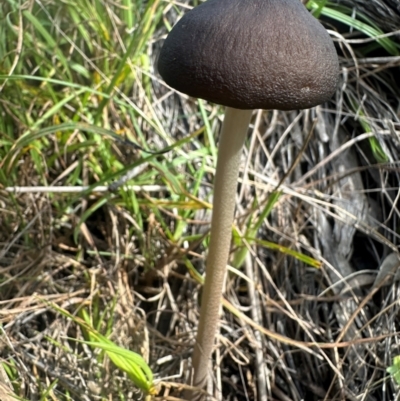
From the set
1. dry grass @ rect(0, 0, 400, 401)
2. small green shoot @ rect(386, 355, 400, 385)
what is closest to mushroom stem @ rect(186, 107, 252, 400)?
dry grass @ rect(0, 0, 400, 401)

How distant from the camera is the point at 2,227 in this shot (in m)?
1.83

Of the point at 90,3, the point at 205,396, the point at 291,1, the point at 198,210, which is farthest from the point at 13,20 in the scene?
the point at 205,396

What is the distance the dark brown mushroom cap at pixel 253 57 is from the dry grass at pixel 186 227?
0.61 meters

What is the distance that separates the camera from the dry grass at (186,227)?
66.6 inches

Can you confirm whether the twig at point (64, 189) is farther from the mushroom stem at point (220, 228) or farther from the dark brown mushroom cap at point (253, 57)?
the dark brown mushroom cap at point (253, 57)

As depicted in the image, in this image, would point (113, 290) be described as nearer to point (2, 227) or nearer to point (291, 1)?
point (2, 227)

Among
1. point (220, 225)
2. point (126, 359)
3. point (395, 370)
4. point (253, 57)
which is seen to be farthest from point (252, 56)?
point (395, 370)

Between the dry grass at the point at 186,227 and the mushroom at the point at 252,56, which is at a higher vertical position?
the mushroom at the point at 252,56

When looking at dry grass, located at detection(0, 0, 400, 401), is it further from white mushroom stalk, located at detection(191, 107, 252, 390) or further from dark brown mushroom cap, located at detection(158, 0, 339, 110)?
dark brown mushroom cap, located at detection(158, 0, 339, 110)

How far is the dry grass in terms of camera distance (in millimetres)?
1692

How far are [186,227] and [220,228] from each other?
614mm

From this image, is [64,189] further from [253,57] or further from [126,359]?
A: [253,57]

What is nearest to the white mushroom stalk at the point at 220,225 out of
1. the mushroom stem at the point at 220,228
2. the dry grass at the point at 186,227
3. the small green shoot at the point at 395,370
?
the mushroom stem at the point at 220,228

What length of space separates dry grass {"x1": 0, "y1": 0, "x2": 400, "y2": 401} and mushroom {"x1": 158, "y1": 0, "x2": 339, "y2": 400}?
59 cm
